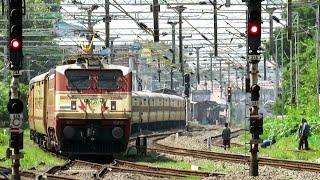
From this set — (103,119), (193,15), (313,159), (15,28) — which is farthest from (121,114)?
(193,15)

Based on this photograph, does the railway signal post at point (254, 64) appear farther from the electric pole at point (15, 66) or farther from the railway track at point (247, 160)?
the electric pole at point (15, 66)

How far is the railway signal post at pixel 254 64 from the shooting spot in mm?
19781

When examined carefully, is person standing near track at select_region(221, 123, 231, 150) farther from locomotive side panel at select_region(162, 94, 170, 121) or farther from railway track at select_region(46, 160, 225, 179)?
locomotive side panel at select_region(162, 94, 170, 121)

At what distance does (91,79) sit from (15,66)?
9134 mm

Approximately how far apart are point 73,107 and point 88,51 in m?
3.91

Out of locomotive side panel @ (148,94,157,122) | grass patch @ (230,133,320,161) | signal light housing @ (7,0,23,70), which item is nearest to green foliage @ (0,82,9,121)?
locomotive side panel @ (148,94,157,122)

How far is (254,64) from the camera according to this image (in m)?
20.0

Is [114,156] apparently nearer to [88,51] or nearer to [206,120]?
[88,51]

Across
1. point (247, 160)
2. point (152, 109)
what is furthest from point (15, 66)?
point (152, 109)

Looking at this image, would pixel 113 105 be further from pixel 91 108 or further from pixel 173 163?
pixel 173 163

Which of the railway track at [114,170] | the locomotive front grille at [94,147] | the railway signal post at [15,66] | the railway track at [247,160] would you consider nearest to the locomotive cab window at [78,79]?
the locomotive front grille at [94,147]

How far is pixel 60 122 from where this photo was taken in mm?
25859

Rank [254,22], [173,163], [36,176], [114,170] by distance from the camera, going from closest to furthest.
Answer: [254,22] → [36,176] → [114,170] → [173,163]

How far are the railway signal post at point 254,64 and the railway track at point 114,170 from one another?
55.8 inches
